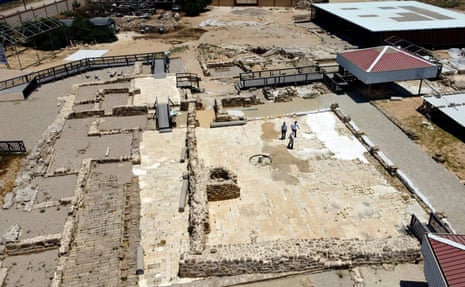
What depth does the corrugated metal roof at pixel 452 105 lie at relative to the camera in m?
23.3

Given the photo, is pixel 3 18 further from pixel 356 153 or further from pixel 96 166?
pixel 356 153

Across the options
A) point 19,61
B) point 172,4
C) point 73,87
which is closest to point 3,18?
point 19,61

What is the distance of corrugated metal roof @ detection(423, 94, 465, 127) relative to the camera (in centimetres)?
2327

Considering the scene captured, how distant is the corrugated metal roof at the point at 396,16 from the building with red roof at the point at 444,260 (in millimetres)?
31356

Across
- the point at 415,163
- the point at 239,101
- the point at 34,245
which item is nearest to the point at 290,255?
the point at 34,245

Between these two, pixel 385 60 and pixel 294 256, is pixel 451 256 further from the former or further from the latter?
pixel 385 60

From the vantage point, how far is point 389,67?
2764cm

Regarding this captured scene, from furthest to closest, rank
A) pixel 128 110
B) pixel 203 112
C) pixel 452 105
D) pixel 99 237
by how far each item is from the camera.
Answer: pixel 203 112 < pixel 128 110 < pixel 452 105 < pixel 99 237

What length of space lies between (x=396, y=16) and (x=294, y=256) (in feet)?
131

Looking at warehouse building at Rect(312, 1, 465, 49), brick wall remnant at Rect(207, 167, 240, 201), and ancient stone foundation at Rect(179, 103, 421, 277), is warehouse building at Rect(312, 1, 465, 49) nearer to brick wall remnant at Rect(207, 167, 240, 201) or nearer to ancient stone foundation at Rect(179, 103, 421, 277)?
brick wall remnant at Rect(207, 167, 240, 201)

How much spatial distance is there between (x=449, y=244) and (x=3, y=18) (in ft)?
192

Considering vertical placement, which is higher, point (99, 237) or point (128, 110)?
point (128, 110)

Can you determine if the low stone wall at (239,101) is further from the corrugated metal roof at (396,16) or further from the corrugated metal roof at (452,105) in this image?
the corrugated metal roof at (396,16)

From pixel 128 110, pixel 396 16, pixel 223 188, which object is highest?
pixel 396 16
